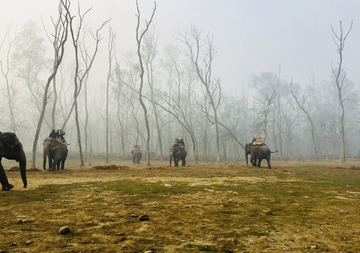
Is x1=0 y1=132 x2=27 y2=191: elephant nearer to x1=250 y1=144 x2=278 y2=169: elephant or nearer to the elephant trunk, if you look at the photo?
the elephant trunk

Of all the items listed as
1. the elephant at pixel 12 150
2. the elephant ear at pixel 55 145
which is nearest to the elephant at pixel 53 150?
the elephant ear at pixel 55 145

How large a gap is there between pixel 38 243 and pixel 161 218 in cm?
156

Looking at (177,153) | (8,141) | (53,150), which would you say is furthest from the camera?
(177,153)

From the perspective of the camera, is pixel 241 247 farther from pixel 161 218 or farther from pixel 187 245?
pixel 161 218

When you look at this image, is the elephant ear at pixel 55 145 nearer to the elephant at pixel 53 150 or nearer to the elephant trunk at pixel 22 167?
the elephant at pixel 53 150

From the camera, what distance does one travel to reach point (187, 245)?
7.97 feet

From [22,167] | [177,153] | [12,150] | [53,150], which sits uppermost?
[12,150]

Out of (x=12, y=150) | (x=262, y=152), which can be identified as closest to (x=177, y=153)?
(x=262, y=152)

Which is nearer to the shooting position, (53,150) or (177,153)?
(53,150)

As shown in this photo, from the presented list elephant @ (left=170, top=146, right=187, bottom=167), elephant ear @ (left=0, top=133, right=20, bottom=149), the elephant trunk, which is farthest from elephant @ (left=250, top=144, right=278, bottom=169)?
elephant ear @ (left=0, top=133, right=20, bottom=149)

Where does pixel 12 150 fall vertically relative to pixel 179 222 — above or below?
above

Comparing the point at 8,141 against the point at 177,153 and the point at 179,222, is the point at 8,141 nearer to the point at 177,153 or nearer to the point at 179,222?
the point at 179,222

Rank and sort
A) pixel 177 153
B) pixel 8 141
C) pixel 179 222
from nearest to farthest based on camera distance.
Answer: pixel 179 222, pixel 8 141, pixel 177 153

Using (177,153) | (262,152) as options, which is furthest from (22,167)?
(177,153)
